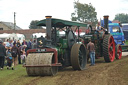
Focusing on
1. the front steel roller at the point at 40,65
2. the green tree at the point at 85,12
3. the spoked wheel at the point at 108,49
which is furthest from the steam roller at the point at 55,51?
the green tree at the point at 85,12

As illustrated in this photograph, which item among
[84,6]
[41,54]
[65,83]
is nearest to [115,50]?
[41,54]

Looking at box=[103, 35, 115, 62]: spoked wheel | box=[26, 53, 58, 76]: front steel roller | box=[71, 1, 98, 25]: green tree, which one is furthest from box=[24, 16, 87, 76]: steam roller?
box=[71, 1, 98, 25]: green tree

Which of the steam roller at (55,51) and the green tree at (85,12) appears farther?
the green tree at (85,12)

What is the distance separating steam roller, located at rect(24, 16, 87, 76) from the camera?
33.5 ft

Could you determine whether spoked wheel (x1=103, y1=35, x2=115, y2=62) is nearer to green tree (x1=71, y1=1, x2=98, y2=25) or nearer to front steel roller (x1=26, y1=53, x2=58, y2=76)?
front steel roller (x1=26, y1=53, x2=58, y2=76)

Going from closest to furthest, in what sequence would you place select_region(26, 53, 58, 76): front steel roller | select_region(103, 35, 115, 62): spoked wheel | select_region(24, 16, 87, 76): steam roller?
select_region(26, 53, 58, 76): front steel roller → select_region(24, 16, 87, 76): steam roller → select_region(103, 35, 115, 62): spoked wheel

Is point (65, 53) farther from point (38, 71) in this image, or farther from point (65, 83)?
point (65, 83)

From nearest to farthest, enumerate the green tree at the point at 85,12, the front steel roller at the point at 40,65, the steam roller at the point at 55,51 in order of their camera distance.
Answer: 1. the front steel roller at the point at 40,65
2. the steam roller at the point at 55,51
3. the green tree at the point at 85,12

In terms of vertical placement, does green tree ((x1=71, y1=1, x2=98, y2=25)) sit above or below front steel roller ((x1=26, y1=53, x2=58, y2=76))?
above

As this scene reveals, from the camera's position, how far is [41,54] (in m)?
10.5

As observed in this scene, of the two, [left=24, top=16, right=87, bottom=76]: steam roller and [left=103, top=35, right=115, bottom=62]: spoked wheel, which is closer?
[left=24, top=16, right=87, bottom=76]: steam roller

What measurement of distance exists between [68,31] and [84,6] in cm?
6832

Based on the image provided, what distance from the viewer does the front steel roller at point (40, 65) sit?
1007 centimetres

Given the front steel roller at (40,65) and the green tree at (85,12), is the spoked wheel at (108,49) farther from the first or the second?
the green tree at (85,12)
